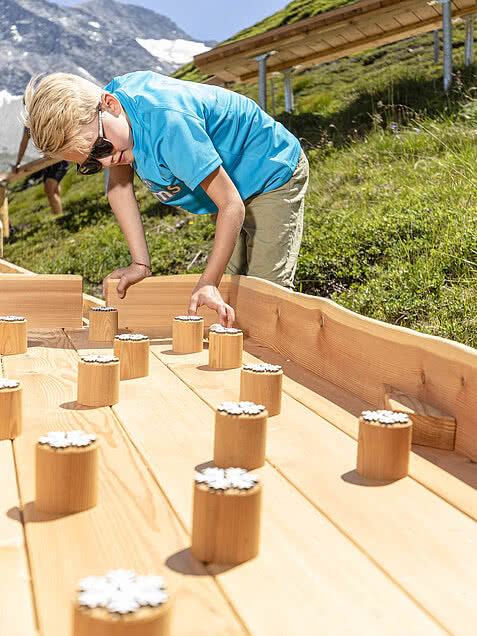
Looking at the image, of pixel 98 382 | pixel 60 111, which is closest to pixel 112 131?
pixel 60 111

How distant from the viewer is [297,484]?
54.9 inches

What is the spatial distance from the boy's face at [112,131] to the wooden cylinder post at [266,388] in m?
1.30

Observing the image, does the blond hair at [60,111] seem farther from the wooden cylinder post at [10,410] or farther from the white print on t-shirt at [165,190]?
the wooden cylinder post at [10,410]

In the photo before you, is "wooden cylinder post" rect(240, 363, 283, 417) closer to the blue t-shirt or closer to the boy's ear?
the blue t-shirt

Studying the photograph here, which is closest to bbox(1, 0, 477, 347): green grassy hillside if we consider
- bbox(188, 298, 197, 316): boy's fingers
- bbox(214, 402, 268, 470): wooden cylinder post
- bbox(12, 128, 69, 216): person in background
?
bbox(12, 128, 69, 216): person in background

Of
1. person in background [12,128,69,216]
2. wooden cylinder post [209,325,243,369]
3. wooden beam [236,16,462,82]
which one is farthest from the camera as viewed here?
person in background [12,128,69,216]

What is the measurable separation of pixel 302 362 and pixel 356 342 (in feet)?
1.27

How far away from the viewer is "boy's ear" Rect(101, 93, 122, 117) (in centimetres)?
270

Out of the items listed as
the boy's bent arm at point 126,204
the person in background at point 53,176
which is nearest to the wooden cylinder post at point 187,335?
the boy's bent arm at point 126,204

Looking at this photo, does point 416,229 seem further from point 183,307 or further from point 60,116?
point 60,116

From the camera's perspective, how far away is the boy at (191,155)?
2.63 m

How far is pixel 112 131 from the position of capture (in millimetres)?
2748

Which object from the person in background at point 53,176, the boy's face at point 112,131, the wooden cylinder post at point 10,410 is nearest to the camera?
the wooden cylinder post at point 10,410

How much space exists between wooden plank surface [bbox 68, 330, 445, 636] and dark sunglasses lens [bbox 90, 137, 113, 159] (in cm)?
147
